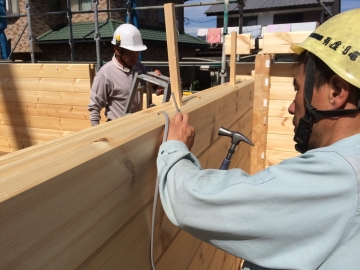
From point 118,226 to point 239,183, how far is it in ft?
1.39

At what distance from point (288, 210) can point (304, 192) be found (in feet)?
0.24

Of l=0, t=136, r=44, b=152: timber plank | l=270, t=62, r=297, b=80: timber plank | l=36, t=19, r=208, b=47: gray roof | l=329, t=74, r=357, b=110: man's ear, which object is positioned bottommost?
l=0, t=136, r=44, b=152: timber plank

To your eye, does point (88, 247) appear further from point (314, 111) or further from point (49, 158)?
point (314, 111)

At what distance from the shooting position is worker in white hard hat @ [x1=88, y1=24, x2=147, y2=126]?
11.7 ft

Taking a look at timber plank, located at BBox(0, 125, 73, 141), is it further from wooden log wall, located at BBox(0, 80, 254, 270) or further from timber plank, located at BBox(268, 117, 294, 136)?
wooden log wall, located at BBox(0, 80, 254, 270)

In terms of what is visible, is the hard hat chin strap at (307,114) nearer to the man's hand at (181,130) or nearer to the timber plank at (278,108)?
the man's hand at (181,130)

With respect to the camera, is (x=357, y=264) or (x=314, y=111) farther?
(x=314, y=111)

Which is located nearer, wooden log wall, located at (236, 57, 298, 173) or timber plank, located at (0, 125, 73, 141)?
wooden log wall, located at (236, 57, 298, 173)

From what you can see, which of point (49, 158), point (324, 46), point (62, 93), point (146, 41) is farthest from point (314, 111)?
point (146, 41)

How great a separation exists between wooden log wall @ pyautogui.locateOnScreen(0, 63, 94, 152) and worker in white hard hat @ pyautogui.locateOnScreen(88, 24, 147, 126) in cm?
78

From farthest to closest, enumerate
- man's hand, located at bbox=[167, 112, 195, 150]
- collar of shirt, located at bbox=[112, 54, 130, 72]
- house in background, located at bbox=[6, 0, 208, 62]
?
house in background, located at bbox=[6, 0, 208, 62]
collar of shirt, located at bbox=[112, 54, 130, 72]
man's hand, located at bbox=[167, 112, 195, 150]

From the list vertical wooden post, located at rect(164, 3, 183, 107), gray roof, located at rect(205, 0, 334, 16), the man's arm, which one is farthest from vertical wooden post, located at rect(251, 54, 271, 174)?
gray roof, located at rect(205, 0, 334, 16)

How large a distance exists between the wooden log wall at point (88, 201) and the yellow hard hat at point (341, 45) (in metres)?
0.66

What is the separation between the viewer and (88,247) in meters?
0.92
